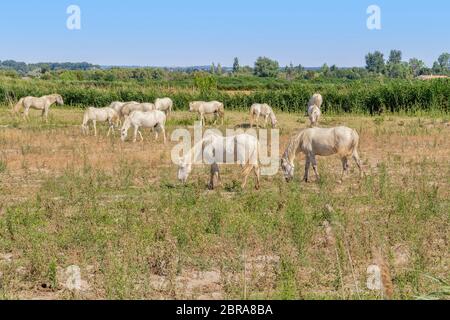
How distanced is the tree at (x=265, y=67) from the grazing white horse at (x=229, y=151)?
94.9 metres

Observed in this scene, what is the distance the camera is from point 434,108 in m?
30.2

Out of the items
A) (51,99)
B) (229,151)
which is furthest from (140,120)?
(51,99)

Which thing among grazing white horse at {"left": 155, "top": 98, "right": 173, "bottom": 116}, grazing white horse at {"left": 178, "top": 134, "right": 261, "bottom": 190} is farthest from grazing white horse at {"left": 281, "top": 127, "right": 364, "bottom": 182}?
grazing white horse at {"left": 155, "top": 98, "right": 173, "bottom": 116}

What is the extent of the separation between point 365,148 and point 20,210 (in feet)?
39.9

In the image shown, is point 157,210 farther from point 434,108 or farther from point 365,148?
Answer: point 434,108

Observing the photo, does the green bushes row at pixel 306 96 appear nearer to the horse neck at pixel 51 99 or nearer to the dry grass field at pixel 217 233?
the horse neck at pixel 51 99

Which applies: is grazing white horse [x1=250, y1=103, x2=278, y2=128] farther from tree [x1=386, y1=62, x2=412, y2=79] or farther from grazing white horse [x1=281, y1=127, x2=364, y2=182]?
tree [x1=386, y1=62, x2=412, y2=79]

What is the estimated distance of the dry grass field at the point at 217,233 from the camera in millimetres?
6707

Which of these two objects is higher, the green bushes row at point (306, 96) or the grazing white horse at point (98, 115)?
the green bushes row at point (306, 96)

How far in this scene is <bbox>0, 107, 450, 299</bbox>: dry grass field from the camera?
671cm

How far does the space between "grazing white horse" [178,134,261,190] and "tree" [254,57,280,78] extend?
94.9m

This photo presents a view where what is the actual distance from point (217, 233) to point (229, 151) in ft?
12.2

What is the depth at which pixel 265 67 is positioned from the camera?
108000mm

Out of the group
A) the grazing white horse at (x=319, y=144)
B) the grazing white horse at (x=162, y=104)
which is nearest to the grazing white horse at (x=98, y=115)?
the grazing white horse at (x=162, y=104)
